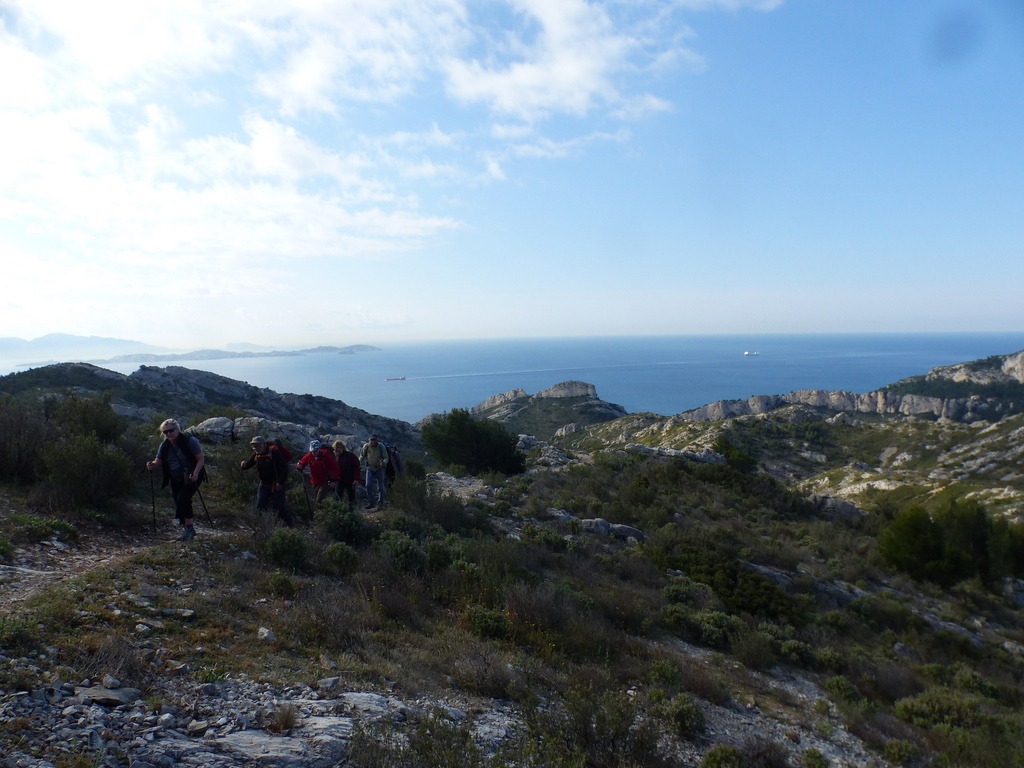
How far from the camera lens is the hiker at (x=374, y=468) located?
1109cm

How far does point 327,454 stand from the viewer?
9.98 m

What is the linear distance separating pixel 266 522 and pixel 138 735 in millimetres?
4940

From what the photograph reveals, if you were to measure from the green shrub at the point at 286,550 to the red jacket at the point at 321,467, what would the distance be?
283cm

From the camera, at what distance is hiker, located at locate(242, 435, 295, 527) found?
8414mm

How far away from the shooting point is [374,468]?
1116 cm

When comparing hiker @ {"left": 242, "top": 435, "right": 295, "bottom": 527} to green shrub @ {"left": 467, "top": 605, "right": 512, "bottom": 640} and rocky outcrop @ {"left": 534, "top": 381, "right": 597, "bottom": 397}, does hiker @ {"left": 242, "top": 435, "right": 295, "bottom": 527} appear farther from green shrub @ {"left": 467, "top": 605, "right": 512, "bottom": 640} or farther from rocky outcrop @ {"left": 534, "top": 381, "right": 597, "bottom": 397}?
rocky outcrop @ {"left": 534, "top": 381, "right": 597, "bottom": 397}

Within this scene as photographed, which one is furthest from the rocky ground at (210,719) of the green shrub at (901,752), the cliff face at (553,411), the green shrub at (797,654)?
the cliff face at (553,411)

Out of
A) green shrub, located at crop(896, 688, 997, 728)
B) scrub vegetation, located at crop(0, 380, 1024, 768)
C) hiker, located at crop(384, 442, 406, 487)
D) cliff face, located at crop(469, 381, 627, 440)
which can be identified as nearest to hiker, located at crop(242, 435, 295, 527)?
scrub vegetation, located at crop(0, 380, 1024, 768)

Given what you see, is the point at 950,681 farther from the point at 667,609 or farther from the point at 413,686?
the point at 413,686

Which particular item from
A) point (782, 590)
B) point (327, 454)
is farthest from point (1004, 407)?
point (327, 454)

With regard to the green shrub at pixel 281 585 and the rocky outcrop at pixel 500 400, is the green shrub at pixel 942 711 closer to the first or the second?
the green shrub at pixel 281 585

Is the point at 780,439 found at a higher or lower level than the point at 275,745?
lower

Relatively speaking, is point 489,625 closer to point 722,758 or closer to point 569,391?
point 722,758

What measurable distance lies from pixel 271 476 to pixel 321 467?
1.49 m
